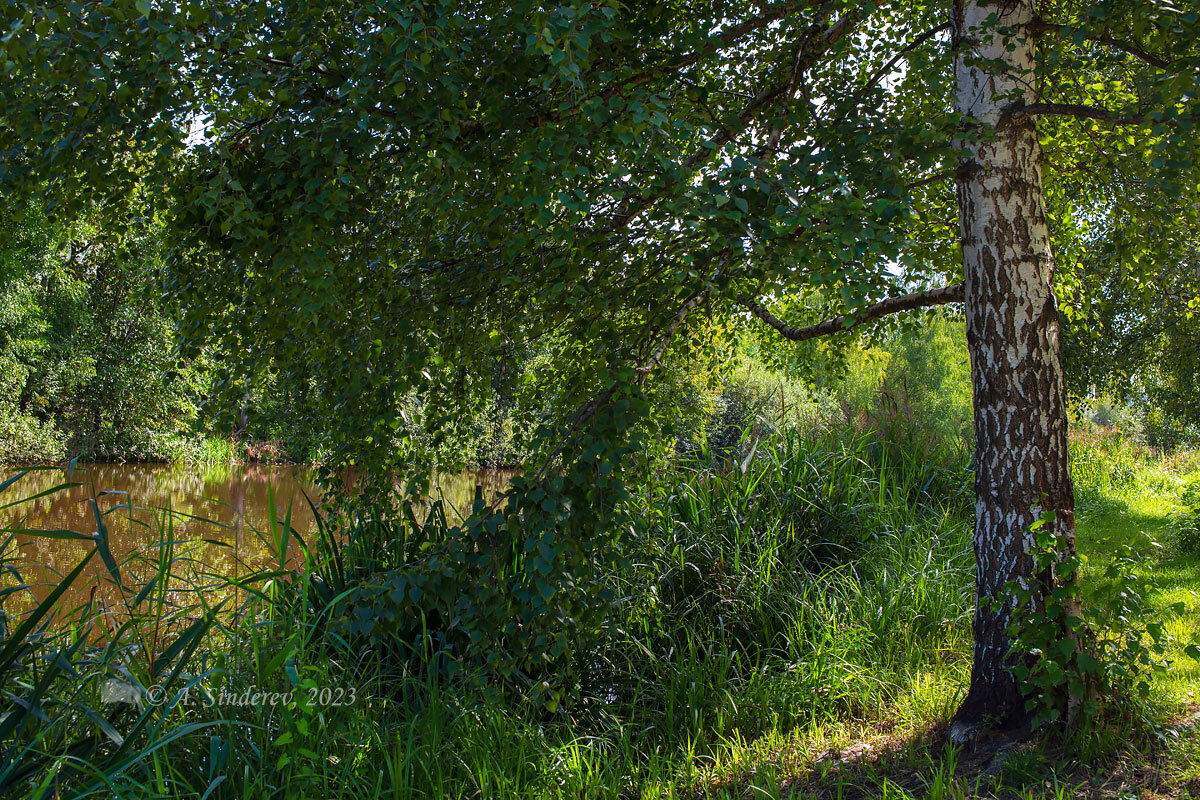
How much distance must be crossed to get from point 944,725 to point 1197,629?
7.97ft

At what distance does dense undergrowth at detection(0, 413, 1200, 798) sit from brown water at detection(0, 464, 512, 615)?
0.45 metres

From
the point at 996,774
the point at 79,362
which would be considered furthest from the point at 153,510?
the point at 79,362

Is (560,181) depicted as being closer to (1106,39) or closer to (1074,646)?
(1106,39)

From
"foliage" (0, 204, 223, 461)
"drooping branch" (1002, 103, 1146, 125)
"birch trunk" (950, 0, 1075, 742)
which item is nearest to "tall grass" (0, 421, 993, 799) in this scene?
"birch trunk" (950, 0, 1075, 742)

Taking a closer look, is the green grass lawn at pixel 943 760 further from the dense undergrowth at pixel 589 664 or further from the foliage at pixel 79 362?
the foliage at pixel 79 362

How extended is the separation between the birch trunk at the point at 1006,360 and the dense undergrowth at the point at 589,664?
646 millimetres

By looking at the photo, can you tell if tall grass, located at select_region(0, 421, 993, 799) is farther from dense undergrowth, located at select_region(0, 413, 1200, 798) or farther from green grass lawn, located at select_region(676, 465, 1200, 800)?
green grass lawn, located at select_region(676, 465, 1200, 800)

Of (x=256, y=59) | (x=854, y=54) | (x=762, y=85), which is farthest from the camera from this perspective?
(x=854, y=54)

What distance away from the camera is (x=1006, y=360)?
10.7 feet

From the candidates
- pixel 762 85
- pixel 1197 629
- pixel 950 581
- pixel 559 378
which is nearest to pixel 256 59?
pixel 559 378

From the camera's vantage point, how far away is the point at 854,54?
505 centimetres

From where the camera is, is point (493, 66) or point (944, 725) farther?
point (944, 725)

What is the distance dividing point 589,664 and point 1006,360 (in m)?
2.62

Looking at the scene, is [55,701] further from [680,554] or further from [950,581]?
[950,581]
